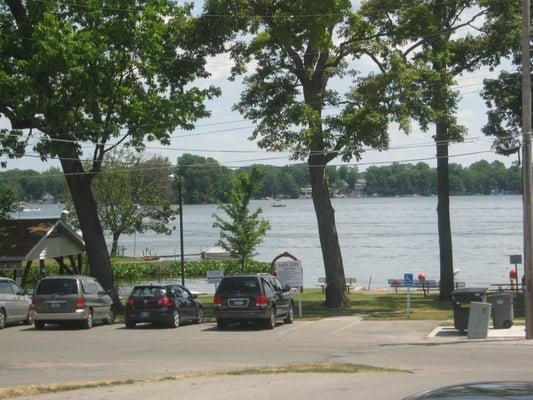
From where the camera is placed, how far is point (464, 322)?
2264 centimetres

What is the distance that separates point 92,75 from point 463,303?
15.4m

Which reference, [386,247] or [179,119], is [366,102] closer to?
[179,119]

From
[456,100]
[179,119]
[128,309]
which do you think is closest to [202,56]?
[179,119]

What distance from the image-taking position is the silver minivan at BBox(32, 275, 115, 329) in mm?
25109

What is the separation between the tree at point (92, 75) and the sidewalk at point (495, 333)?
13640 mm

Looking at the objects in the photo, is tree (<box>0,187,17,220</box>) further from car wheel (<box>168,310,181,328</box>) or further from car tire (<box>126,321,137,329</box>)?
car wheel (<box>168,310,181,328</box>)

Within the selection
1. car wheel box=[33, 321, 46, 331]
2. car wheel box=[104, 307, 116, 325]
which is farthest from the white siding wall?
car wheel box=[33, 321, 46, 331]

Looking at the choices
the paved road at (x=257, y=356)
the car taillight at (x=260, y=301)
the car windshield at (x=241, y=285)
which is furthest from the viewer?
the car windshield at (x=241, y=285)

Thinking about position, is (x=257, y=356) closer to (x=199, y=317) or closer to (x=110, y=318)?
(x=199, y=317)

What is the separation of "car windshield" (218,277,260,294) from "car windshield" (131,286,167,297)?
2054 millimetres

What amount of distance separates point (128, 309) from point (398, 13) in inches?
620

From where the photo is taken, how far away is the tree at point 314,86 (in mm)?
30672

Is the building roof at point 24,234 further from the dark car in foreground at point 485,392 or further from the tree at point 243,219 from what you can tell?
the dark car in foreground at point 485,392

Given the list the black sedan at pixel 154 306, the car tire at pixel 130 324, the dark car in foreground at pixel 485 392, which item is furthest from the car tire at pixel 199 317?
the dark car in foreground at pixel 485 392
